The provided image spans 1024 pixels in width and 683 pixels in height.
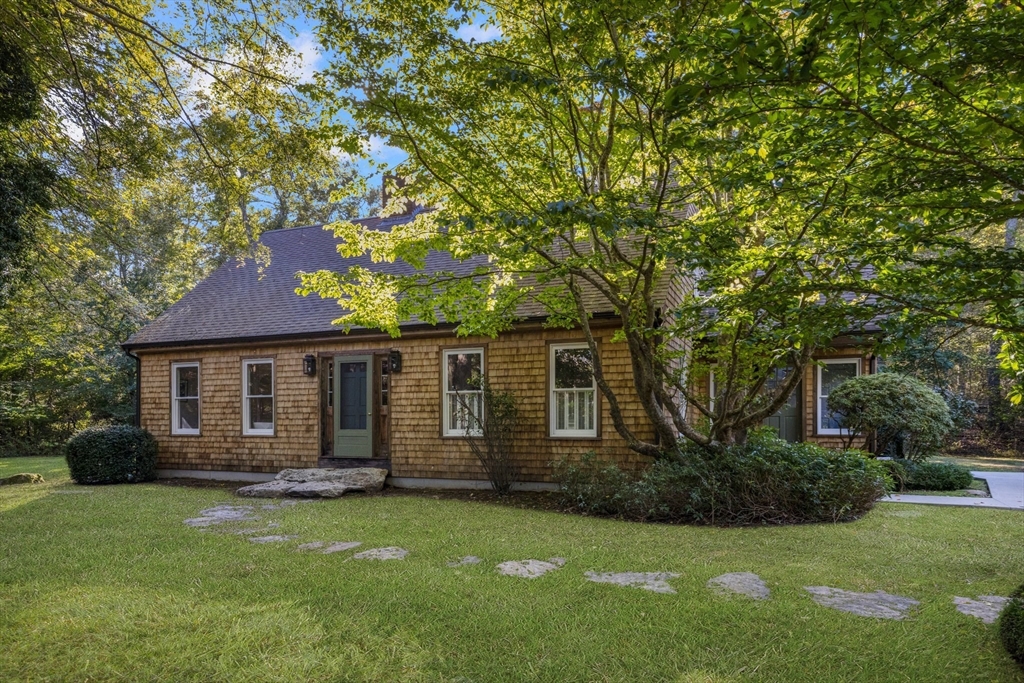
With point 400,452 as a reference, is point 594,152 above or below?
above

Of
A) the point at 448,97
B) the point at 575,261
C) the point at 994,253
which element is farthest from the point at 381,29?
the point at 994,253

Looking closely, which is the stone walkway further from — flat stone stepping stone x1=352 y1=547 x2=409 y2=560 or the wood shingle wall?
the wood shingle wall

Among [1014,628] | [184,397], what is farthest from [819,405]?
[184,397]

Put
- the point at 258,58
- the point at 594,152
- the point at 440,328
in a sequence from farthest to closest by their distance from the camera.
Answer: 1. the point at 440,328
2. the point at 594,152
3. the point at 258,58

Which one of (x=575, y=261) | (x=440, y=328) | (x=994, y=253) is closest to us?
(x=994, y=253)

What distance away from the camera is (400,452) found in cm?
1095

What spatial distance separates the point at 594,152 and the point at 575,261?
157 centimetres

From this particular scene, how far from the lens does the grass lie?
13.0 m

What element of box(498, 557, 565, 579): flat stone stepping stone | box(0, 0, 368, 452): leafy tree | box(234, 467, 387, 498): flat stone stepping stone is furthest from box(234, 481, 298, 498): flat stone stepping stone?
box(498, 557, 565, 579): flat stone stepping stone

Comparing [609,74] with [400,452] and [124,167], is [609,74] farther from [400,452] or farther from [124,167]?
[400,452]

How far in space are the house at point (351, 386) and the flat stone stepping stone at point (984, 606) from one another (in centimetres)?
500

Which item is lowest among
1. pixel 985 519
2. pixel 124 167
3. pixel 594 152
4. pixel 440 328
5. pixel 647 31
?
pixel 985 519

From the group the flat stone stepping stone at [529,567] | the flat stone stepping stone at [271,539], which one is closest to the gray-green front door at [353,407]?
the flat stone stepping stone at [271,539]

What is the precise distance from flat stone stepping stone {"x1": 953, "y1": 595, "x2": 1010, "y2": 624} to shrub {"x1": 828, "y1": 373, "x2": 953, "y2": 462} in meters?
6.28
